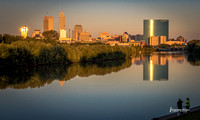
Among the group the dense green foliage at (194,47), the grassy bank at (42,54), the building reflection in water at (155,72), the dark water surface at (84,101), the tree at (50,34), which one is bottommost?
the dark water surface at (84,101)

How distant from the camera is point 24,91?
32594mm

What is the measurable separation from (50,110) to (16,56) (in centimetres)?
3838

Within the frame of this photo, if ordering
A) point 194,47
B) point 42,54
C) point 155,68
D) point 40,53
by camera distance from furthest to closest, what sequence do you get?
point 194,47, point 42,54, point 40,53, point 155,68

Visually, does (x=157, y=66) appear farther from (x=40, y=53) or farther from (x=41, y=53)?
(x=40, y=53)

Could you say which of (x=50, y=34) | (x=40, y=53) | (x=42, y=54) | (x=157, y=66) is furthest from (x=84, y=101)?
(x=50, y=34)

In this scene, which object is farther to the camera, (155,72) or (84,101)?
(155,72)

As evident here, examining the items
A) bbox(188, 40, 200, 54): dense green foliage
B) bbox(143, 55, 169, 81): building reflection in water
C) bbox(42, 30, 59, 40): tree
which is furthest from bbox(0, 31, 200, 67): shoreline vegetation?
bbox(42, 30, 59, 40): tree

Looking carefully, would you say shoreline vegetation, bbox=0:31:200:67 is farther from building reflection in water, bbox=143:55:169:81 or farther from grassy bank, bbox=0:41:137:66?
building reflection in water, bbox=143:55:169:81

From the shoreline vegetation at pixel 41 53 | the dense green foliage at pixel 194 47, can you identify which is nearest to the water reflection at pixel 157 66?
the shoreline vegetation at pixel 41 53

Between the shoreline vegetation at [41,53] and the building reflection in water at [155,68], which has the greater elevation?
the shoreline vegetation at [41,53]

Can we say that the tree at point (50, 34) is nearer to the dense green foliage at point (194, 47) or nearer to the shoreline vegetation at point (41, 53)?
the shoreline vegetation at point (41, 53)

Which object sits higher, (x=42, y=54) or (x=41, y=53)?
(x=41, y=53)

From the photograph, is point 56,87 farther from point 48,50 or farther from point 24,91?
point 48,50

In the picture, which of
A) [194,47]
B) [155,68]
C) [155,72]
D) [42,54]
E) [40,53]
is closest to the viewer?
[155,72]
